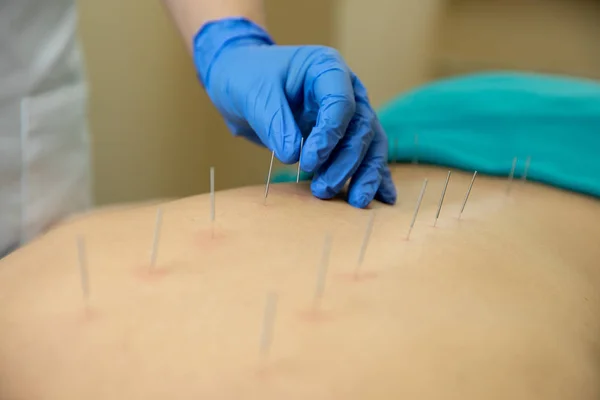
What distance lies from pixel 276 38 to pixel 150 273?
2.20m

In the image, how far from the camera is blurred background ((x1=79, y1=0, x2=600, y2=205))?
2.19 metres

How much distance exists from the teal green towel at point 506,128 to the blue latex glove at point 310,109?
→ 0.92 feet

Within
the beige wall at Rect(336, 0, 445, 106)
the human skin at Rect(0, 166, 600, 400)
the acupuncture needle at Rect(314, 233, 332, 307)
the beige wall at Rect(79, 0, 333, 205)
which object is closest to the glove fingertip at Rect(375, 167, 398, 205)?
the human skin at Rect(0, 166, 600, 400)

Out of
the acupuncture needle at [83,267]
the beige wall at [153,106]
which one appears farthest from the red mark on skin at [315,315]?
the beige wall at [153,106]

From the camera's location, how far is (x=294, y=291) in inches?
24.6

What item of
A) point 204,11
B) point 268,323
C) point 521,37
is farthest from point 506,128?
point 521,37

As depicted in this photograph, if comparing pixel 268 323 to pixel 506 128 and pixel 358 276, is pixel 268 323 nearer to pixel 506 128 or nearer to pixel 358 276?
pixel 358 276

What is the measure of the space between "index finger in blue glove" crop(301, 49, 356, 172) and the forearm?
32cm

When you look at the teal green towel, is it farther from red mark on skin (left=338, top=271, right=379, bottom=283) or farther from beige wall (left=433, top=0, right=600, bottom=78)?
beige wall (left=433, top=0, right=600, bottom=78)

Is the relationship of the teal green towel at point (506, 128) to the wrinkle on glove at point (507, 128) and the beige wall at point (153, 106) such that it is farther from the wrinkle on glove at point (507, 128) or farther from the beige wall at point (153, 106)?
the beige wall at point (153, 106)

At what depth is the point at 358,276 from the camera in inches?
26.6

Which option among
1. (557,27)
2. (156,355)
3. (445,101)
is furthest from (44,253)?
(557,27)

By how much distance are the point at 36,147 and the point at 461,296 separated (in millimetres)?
880

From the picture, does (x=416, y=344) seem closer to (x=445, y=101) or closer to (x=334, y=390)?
(x=334, y=390)
